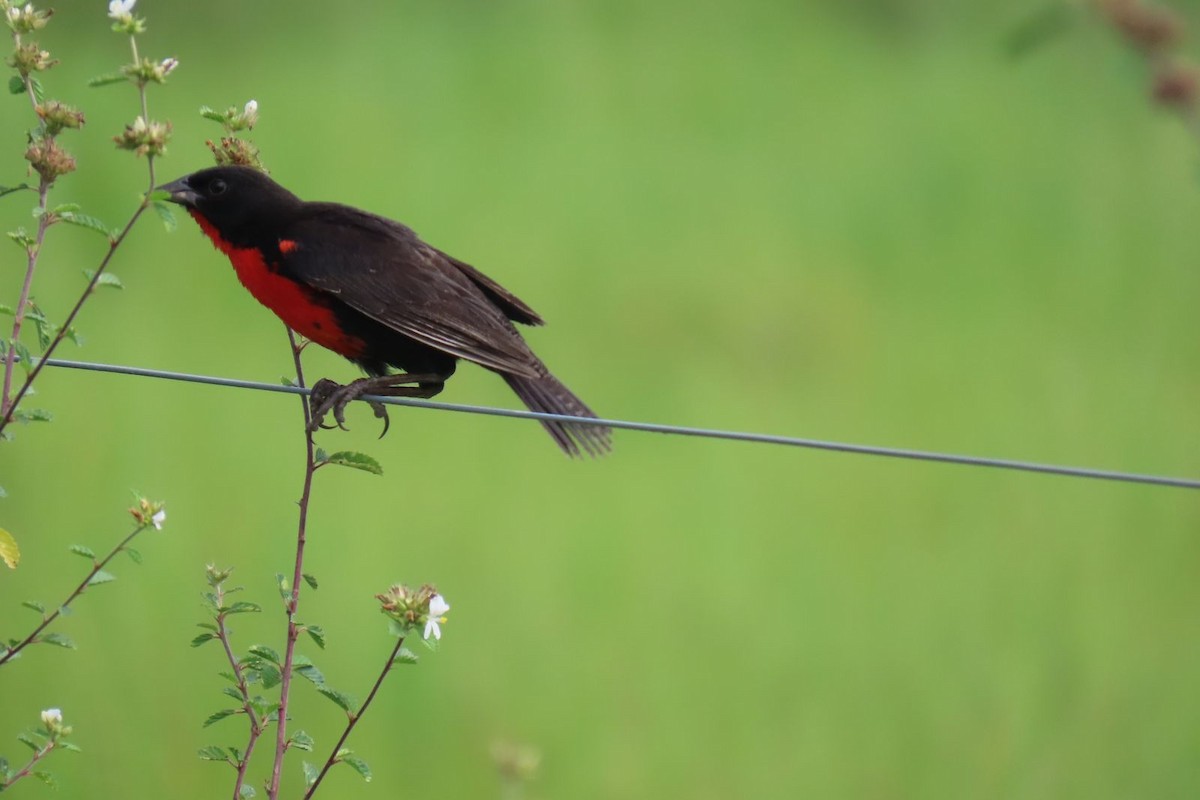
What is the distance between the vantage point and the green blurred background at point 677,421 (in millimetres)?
2611

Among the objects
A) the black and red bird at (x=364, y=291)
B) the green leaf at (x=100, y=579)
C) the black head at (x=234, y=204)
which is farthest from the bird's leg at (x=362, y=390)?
the green leaf at (x=100, y=579)

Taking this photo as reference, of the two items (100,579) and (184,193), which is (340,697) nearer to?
(100,579)

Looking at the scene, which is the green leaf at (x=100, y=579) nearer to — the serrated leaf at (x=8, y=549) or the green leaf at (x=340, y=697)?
the serrated leaf at (x=8, y=549)

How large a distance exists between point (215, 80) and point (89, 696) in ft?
4.42

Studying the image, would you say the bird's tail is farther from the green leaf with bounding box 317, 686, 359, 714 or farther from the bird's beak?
the green leaf with bounding box 317, 686, 359, 714

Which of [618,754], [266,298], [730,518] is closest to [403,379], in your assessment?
[266,298]

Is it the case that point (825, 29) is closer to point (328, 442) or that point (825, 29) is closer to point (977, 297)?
point (977, 297)

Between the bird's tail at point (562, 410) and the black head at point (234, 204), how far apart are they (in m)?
0.40

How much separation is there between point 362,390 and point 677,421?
3.98ft

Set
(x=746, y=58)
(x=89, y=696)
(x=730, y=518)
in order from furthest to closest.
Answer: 1. (x=746, y=58)
2. (x=730, y=518)
3. (x=89, y=696)

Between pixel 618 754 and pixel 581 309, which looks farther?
pixel 581 309

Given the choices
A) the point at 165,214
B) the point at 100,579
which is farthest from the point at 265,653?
the point at 165,214

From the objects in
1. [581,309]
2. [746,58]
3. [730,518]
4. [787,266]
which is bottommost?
[730,518]

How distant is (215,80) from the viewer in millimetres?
3070
